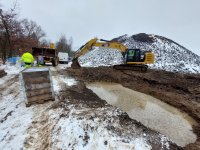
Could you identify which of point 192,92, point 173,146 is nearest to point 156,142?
point 173,146

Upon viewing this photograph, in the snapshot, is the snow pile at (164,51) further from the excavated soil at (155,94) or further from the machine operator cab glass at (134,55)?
the excavated soil at (155,94)

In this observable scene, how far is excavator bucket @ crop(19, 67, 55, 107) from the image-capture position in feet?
23.6

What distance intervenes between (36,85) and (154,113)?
13.6ft

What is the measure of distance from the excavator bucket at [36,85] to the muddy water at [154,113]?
243 cm

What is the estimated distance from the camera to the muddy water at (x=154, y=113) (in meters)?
6.25

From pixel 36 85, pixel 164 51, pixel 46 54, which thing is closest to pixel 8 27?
pixel 46 54

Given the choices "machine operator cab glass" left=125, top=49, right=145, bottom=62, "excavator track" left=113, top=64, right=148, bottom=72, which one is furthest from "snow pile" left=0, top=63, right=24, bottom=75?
"machine operator cab glass" left=125, top=49, right=145, bottom=62

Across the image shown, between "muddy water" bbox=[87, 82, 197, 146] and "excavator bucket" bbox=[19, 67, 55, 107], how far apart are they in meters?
2.43

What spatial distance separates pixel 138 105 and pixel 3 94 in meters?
5.89

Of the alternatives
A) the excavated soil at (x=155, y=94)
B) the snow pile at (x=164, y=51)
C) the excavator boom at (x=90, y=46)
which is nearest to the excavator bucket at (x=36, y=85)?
the excavated soil at (x=155, y=94)

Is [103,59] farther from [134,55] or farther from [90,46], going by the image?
[90,46]

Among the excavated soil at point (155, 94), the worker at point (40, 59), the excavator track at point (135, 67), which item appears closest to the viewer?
the excavated soil at point (155, 94)

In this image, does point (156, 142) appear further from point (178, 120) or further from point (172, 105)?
point (172, 105)

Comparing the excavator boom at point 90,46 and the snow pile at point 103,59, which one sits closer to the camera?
the excavator boom at point 90,46
